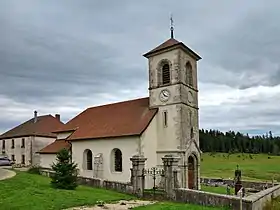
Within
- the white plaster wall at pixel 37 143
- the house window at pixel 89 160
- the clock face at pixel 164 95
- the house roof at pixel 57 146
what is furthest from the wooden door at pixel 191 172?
the white plaster wall at pixel 37 143

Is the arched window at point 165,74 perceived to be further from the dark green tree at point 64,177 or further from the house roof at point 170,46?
the dark green tree at point 64,177

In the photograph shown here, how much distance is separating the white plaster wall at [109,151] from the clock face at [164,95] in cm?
400

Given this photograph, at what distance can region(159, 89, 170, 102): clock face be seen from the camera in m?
27.5

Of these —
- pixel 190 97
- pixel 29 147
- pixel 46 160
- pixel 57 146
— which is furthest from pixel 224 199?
pixel 29 147

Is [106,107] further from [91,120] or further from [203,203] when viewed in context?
[203,203]

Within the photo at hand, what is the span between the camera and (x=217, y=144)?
11744 centimetres

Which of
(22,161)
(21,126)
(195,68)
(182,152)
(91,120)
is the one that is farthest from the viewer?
(21,126)

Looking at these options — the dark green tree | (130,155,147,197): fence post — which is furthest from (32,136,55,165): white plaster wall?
(130,155,147,197): fence post

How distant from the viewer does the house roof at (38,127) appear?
45.0 meters

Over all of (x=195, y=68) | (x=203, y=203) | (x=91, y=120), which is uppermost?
(x=195, y=68)

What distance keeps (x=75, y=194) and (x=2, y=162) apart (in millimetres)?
23918

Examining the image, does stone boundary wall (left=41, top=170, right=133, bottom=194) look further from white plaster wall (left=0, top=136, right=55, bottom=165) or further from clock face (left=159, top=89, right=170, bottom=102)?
white plaster wall (left=0, top=136, right=55, bottom=165)

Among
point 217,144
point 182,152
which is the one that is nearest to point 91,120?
point 182,152

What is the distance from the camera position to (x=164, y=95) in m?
27.7
